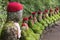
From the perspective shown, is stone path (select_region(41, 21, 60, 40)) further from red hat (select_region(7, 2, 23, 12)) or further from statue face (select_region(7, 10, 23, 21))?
red hat (select_region(7, 2, 23, 12))

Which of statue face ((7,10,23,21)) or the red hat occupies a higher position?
the red hat

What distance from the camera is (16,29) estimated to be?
4.12 metres

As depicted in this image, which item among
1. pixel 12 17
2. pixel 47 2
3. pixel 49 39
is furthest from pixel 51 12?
pixel 12 17

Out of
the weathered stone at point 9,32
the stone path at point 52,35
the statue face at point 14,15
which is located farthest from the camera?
the stone path at point 52,35

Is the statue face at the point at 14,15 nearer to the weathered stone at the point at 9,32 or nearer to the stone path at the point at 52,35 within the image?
the weathered stone at the point at 9,32

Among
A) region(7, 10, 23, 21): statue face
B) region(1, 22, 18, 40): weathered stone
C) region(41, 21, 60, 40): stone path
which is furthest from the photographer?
region(41, 21, 60, 40): stone path

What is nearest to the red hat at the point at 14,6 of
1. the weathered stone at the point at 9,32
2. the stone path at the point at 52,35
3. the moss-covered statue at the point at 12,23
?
the moss-covered statue at the point at 12,23

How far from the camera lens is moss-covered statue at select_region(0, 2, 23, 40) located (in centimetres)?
406

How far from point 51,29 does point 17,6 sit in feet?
27.2

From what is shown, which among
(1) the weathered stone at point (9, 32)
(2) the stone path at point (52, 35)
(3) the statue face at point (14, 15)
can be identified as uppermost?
(3) the statue face at point (14, 15)

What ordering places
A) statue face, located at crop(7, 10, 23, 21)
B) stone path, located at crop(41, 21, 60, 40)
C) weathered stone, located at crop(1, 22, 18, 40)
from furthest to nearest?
1. stone path, located at crop(41, 21, 60, 40)
2. statue face, located at crop(7, 10, 23, 21)
3. weathered stone, located at crop(1, 22, 18, 40)

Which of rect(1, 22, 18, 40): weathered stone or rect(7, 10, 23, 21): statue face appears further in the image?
rect(7, 10, 23, 21): statue face

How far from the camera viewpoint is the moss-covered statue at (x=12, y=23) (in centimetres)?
406

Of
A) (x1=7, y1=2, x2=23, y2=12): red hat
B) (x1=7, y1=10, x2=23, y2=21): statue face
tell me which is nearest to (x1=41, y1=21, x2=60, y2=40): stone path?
(x1=7, y1=10, x2=23, y2=21): statue face
